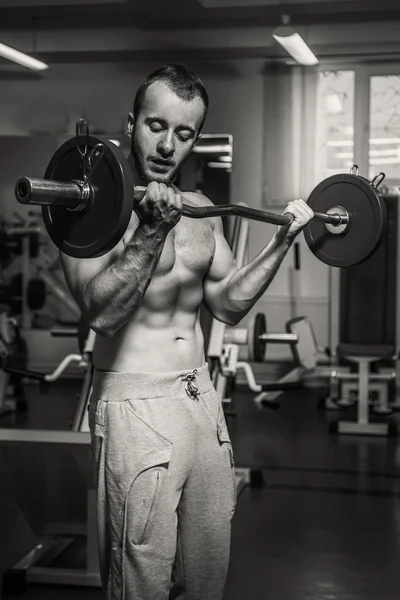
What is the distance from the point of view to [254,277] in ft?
5.91

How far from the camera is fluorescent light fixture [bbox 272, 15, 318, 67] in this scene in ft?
17.9

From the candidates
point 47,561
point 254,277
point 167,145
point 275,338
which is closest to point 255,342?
point 275,338

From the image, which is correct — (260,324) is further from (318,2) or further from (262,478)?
(318,2)

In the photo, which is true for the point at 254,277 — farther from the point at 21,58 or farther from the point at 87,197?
the point at 21,58

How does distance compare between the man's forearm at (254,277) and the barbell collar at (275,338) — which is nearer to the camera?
the man's forearm at (254,277)

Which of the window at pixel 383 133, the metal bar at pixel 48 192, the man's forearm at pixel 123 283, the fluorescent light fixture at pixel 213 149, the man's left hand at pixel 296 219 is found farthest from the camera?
the fluorescent light fixture at pixel 213 149

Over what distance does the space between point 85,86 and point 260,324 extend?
7.14ft

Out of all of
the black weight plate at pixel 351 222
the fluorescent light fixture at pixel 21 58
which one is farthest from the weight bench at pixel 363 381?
the black weight plate at pixel 351 222

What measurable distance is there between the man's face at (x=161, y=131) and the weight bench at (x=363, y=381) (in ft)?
12.2

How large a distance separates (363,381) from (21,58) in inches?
119

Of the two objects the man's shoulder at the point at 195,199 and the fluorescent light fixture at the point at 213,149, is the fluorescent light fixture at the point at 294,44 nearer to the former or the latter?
the fluorescent light fixture at the point at 213,149

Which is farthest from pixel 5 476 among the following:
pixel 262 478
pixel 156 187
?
pixel 156 187

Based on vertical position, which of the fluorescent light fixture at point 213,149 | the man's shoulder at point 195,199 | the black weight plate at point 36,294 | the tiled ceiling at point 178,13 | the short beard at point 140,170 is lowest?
the black weight plate at point 36,294

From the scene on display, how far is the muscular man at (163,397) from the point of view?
5.44 ft
